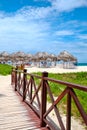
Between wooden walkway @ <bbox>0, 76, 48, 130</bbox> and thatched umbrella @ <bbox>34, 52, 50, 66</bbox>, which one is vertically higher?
thatched umbrella @ <bbox>34, 52, 50, 66</bbox>

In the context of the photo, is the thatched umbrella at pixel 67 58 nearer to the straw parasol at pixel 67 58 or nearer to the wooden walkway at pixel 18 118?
the straw parasol at pixel 67 58

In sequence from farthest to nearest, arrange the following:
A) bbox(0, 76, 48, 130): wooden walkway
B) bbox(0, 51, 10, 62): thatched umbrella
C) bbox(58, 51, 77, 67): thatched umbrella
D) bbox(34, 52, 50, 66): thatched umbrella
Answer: bbox(0, 51, 10, 62): thatched umbrella, bbox(34, 52, 50, 66): thatched umbrella, bbox(58, 51, 77, 67): thatched umbrella, bbox(0, 76, 48, 130): wooden walkway

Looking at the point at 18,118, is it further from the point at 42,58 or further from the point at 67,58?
the point at 42,58

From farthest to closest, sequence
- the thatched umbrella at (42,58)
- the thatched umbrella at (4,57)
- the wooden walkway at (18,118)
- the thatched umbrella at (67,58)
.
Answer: the thatched umbrella at (4,57) < the thatched umbrella at (42,58) < the thatched umbrella at (67,58) < the wooden walkway at (18,118)

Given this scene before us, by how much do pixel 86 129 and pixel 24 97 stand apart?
308 centimetres

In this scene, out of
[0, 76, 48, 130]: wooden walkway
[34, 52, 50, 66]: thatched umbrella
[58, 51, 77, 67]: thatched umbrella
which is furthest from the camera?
[34, 52, 50, 66]: thatched umbrella

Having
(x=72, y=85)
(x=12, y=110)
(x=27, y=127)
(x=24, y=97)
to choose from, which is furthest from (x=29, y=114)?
(x=72, y=85)

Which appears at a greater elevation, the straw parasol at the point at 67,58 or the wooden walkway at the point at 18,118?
the straw parasol at the point at 67,58

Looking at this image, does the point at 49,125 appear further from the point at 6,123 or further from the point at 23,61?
the point at 23,61

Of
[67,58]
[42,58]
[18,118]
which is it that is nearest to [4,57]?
[42,58]

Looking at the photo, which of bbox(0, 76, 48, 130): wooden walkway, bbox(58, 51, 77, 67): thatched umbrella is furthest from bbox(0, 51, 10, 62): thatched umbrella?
bbox(0, 76, 48, 130): wooden walkway

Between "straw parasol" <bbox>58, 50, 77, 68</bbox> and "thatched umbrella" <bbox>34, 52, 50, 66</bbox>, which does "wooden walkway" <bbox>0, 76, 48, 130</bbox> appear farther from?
"thatched umbrella" <bbox>34, 52, 50, 66</bbox>

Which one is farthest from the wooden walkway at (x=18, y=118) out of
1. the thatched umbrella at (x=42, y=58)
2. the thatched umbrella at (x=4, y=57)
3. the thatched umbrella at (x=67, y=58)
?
the thatched umbrella at (x=4, y=57)

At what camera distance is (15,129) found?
4941 millimetres
